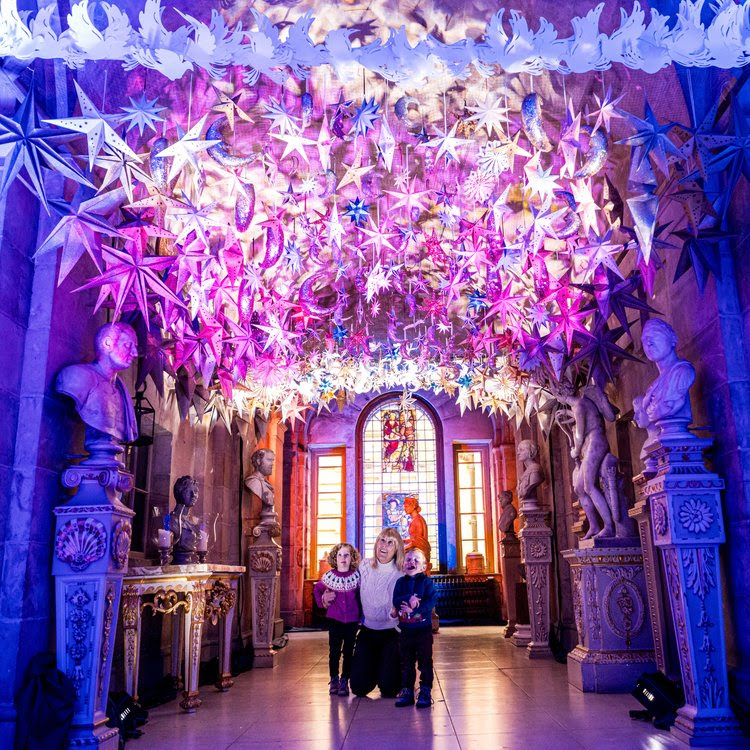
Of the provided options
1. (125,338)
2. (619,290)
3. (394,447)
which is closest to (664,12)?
(619,290)

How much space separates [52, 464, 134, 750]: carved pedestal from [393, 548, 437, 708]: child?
7.17 ft

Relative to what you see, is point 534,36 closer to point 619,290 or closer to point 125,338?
point 619,290

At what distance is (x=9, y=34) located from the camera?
2.89 metres

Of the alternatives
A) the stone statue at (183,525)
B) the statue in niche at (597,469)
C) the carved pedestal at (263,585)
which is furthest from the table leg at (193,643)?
the statue in niche at (597,469)

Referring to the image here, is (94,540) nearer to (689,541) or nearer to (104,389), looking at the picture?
(104,389)

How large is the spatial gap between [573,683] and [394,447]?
9137 millimetres

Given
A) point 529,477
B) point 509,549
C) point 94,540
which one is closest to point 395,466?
point 509,549

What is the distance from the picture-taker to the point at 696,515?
405 centimetres

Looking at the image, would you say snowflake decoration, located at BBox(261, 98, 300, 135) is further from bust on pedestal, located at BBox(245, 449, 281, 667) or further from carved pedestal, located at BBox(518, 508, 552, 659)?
carved pedestal, located at BBox(518, 508, 552, 659)

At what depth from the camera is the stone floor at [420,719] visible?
4047mm

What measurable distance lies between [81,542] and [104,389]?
90 centimetres

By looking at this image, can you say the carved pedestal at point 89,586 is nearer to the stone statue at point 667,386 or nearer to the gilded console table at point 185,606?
the gilded console table at point 185,606

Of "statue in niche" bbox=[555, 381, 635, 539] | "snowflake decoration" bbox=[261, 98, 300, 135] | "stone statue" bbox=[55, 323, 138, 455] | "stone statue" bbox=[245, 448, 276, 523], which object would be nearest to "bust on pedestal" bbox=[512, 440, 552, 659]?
"statue in niche" bbox=[555, 381, 635, 539]

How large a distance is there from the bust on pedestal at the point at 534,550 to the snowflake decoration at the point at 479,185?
492cm
